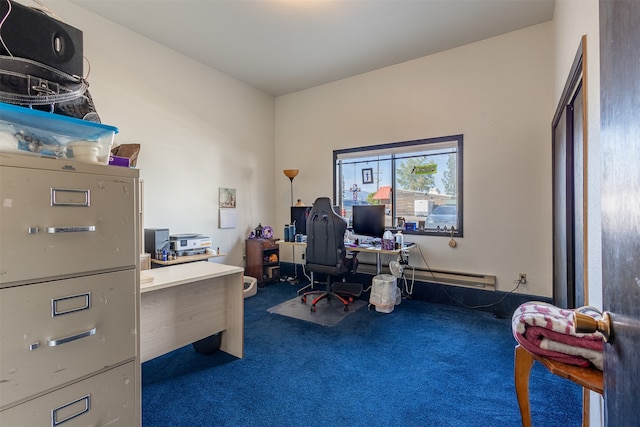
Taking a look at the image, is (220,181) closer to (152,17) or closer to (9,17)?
(152,17)

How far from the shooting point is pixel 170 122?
3.52 metres

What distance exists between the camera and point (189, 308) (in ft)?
6.70

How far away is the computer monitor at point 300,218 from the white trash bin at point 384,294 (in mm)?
1537

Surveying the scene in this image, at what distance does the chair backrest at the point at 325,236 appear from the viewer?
3.19 m

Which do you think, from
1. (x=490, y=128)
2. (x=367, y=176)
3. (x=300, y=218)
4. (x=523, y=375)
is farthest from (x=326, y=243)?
(x=490, y=128)

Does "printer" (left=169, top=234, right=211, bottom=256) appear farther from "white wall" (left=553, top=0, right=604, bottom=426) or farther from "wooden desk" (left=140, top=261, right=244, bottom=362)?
"white wall" (left=553, top=0, right=604, bottom=426)

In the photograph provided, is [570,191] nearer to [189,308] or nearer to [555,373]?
[555,373]

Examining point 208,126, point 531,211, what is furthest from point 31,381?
point 531,211

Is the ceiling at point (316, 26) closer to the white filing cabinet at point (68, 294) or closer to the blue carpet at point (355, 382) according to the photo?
the white filing cabinet at point (68, 294)

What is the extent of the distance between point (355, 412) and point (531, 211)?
2.79 metres

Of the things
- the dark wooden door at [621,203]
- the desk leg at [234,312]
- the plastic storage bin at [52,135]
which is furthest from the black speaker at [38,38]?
the dark wooden door at [621,203]

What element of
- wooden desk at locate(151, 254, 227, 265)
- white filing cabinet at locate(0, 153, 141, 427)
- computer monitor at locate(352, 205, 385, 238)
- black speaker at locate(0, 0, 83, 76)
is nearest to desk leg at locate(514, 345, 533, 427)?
white filing cabinet at locate(0, 153, 141, 427)

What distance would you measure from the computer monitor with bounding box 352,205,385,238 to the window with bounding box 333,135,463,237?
0.36m

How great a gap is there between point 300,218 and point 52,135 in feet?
11.4
